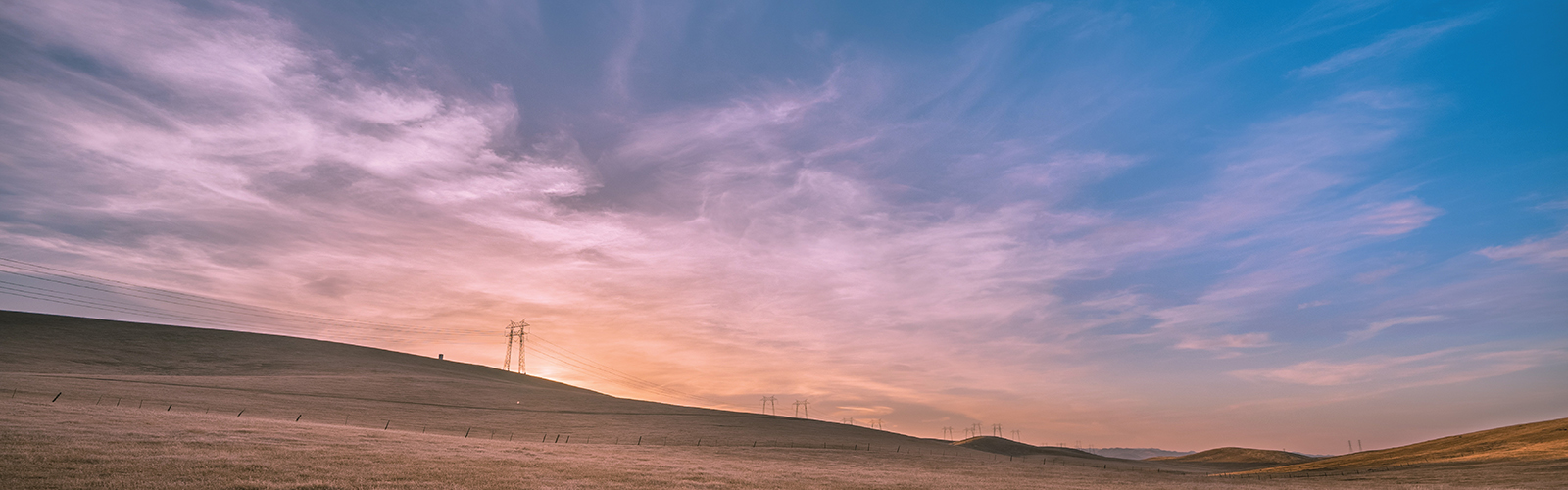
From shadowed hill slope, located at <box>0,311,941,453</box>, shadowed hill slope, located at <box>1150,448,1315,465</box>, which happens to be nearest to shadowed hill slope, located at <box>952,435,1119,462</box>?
shadowed hill slope, located at <box>1150,448,1315,465</box>

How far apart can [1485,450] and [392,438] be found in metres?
84.4

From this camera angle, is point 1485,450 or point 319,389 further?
point 319,389

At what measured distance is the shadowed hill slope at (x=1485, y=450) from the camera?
5005 cm

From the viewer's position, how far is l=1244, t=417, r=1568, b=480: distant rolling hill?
163 ft

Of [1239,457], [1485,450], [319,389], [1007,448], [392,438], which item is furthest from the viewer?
[1239,457]

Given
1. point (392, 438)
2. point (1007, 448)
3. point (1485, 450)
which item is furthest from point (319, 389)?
point (1007, 448)

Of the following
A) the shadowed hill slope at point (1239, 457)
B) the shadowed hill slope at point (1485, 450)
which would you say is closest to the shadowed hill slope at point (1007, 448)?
the shadowed hill slope at point (1239, 457)

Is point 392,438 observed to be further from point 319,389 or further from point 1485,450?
point 1485,450

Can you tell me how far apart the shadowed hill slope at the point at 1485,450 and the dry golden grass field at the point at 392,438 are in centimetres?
48

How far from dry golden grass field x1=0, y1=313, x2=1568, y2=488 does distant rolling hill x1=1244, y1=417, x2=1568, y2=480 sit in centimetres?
48

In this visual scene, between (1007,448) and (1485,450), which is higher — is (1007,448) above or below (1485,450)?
below

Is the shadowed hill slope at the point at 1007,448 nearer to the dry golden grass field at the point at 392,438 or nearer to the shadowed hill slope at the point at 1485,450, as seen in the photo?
the dry golden grass field at the point at 392,438

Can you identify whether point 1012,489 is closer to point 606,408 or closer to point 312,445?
point 312,445

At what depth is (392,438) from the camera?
38.0 metres
